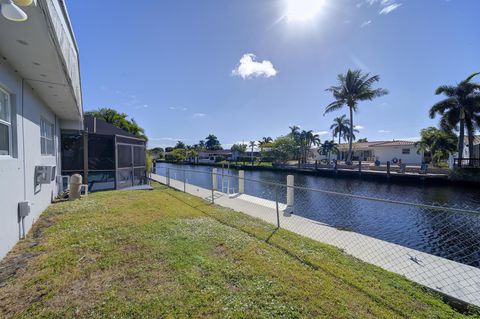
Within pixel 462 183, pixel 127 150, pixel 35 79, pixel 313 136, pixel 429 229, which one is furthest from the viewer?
pixel 313 136

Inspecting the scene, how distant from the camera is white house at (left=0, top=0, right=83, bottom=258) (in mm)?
2641

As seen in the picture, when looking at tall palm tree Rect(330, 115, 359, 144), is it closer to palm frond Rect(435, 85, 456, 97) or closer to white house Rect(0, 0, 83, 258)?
palm frond Rect(435, 85, 456, 97)

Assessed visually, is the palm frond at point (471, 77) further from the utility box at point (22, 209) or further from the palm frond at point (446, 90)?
the utility box at point (22, 209)

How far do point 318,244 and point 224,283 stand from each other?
2.29 m

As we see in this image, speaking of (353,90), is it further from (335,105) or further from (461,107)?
(461,107)

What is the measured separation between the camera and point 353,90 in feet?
95.3

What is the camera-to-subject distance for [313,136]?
53.1 metres

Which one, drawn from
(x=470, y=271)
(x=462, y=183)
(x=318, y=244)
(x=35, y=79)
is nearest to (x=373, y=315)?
(x=318, y=244)

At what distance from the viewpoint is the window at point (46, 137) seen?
6215 mm

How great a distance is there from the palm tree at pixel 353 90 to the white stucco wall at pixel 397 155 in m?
8.98

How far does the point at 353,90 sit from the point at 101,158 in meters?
29.8

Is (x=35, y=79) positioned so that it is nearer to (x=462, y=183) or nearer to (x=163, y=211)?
(x=163, y=211)

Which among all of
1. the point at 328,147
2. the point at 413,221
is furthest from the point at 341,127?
the point at 413,221

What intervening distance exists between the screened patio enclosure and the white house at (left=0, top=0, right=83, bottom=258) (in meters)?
3.85
